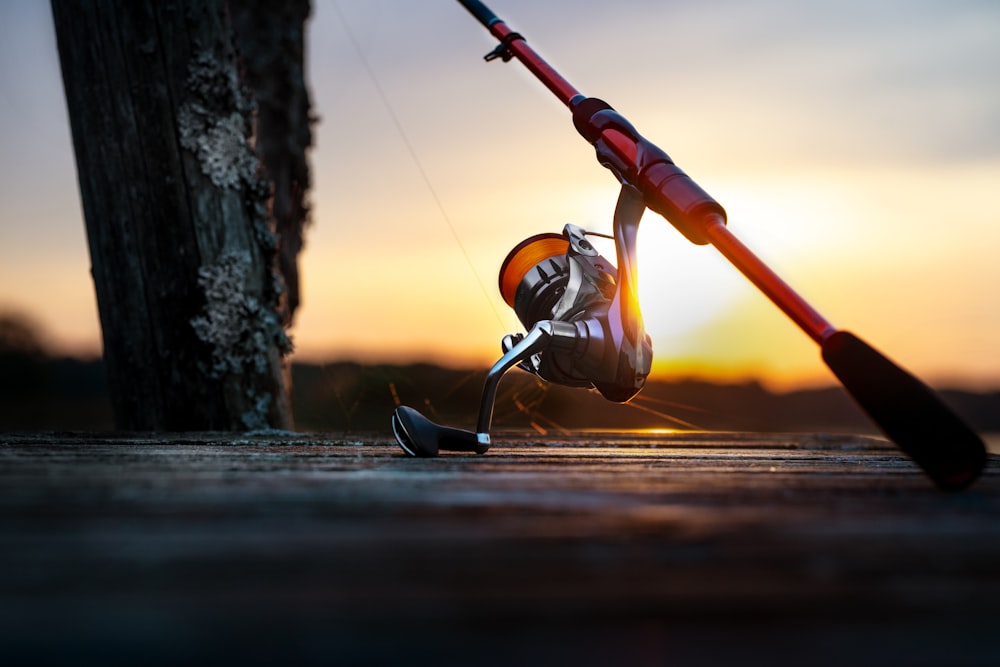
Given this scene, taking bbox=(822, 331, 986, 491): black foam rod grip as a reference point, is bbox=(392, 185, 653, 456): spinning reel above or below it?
above

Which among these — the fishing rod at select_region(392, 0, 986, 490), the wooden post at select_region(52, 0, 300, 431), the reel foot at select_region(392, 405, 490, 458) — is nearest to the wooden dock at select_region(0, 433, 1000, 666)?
the fishing rod at select_region(392, 0, 986, 490)

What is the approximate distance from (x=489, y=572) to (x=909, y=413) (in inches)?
39.0

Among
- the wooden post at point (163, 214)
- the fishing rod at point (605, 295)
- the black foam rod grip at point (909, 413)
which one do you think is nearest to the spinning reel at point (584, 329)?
the fishing rod at point (605, 295)

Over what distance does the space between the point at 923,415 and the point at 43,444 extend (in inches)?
74.9

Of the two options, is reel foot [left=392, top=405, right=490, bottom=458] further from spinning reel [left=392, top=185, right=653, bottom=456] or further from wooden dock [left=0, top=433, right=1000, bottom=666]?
wooden dock [left=0, top=433, right=1000, bottom=666]

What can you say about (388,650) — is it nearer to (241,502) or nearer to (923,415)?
(241,502)

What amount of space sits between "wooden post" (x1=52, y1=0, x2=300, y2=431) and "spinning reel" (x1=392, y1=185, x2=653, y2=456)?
4.19 feet

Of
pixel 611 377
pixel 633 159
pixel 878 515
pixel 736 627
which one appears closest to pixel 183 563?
pixel 736 627

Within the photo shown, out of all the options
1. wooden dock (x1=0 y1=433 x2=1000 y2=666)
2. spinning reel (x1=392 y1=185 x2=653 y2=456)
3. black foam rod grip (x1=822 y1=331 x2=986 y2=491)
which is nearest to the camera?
wooden dock (x1=0 y1=433 x2=1000 y2=666)

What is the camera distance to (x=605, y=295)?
7.80 ft

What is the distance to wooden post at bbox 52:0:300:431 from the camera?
10.7 feet

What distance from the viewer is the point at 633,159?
2375 millimetres

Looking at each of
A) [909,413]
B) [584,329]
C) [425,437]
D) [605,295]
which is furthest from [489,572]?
[605,295]

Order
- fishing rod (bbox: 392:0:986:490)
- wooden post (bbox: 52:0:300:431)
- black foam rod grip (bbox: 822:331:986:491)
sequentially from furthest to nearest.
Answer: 1. wooden post (bbox: 52:0:300:431)
2. fishing rod (bbox: 392:0:986:490)
3. black foam rod grip (bbox: 822:331:986:491)
